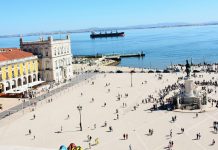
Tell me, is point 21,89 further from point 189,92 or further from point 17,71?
point 189,92

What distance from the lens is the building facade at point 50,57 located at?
7231cm

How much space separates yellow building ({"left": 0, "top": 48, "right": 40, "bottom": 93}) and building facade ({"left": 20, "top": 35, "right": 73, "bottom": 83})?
1645mm

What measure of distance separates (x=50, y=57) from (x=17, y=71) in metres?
7.77

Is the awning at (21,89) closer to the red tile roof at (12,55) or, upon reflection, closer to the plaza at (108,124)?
the red tile roof at (12,55)

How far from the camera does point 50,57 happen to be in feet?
237

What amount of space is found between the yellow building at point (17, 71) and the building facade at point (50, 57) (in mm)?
1645

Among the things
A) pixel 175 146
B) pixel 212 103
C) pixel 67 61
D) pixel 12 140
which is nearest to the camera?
pixel 175 146

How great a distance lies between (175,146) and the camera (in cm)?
3328

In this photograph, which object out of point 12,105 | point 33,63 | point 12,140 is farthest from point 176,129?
point 33,63

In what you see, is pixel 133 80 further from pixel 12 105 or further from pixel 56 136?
pixel 56 136

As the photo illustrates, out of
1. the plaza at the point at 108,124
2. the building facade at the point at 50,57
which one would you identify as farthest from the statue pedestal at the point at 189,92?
the building facade at the point at 50,57

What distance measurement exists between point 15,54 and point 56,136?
3485 centimetres

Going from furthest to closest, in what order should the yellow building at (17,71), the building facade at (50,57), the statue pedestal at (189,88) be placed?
the building facade at (50,57) < the yellow building at (17,71) < the statue pedestal at (189,88)

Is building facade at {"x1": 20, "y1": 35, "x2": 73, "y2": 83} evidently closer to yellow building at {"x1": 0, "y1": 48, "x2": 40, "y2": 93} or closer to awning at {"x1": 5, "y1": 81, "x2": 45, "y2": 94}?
yellow building at {"x1": 0, "y1": 48, "x2": 40, "y2": 93}
